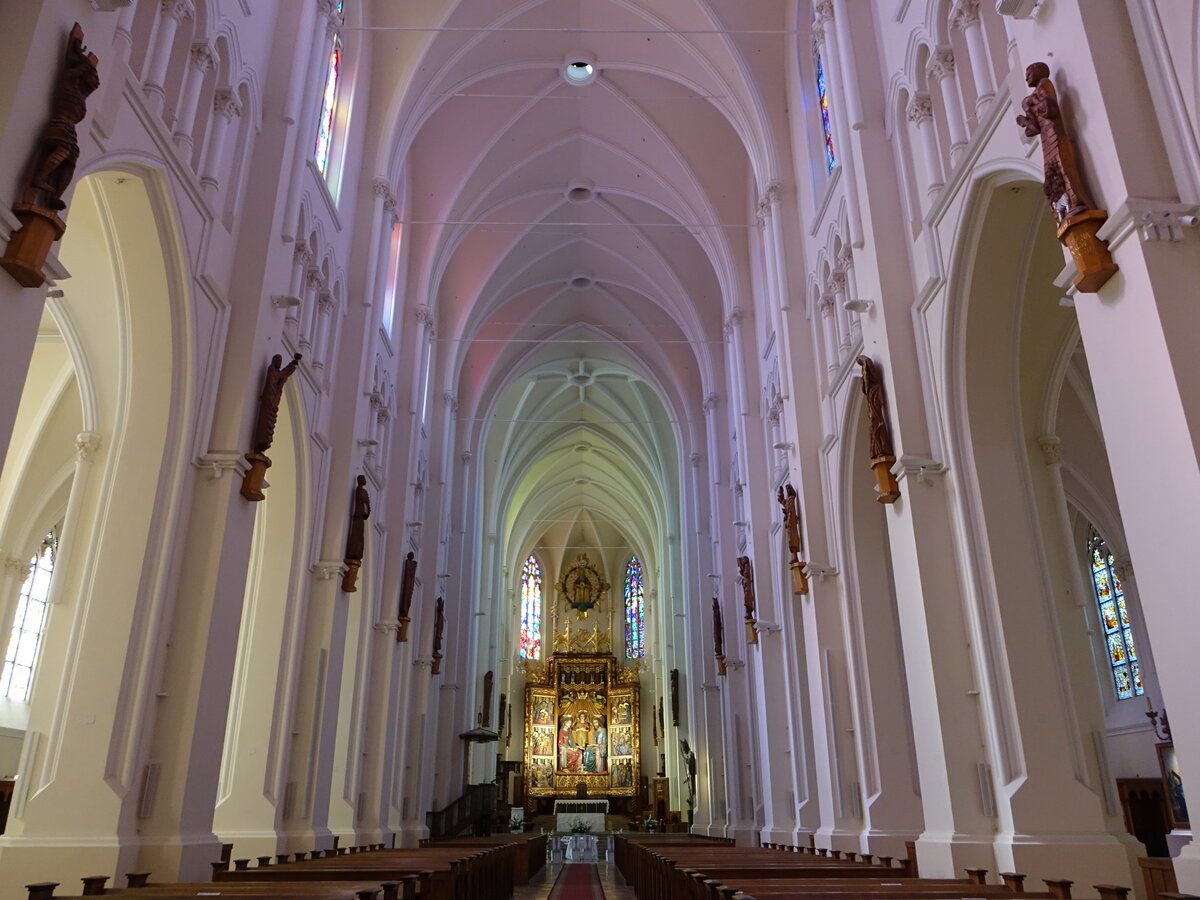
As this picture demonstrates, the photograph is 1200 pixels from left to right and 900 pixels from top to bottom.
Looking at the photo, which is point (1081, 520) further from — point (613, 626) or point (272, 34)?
point (613, 626)

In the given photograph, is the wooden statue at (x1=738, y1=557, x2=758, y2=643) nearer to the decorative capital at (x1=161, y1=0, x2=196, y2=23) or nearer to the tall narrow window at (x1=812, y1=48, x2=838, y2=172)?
the tall narrow window at (x1=812, y1=48, x2=838, y2=172)

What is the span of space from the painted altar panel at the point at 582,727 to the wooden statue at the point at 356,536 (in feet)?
92.9

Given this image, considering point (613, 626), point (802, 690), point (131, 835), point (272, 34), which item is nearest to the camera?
point (131, 835)

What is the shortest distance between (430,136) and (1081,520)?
1445 cm

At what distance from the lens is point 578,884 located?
15977 millimetres

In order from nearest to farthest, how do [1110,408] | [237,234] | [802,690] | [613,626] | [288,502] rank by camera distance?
[1110,408] < [237,234] < [288,502] < [802,690] < [613,626]

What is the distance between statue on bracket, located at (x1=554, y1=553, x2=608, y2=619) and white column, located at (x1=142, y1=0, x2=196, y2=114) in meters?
37.3

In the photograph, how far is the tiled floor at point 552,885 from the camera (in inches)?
533

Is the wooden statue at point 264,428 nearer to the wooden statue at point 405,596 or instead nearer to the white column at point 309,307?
the white column at point 309,307

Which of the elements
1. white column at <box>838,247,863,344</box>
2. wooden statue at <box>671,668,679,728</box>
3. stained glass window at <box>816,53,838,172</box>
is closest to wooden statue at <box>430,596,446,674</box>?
white column at <box>838,247,863,344</box>

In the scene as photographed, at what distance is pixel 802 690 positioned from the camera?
14.6 metres

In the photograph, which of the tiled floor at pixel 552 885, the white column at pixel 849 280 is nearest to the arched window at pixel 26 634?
the tiled floor at pixel 552 885

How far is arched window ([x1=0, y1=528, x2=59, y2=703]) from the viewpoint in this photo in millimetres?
16859

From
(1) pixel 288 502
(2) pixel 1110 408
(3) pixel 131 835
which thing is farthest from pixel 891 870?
(1) pixel 288 502
